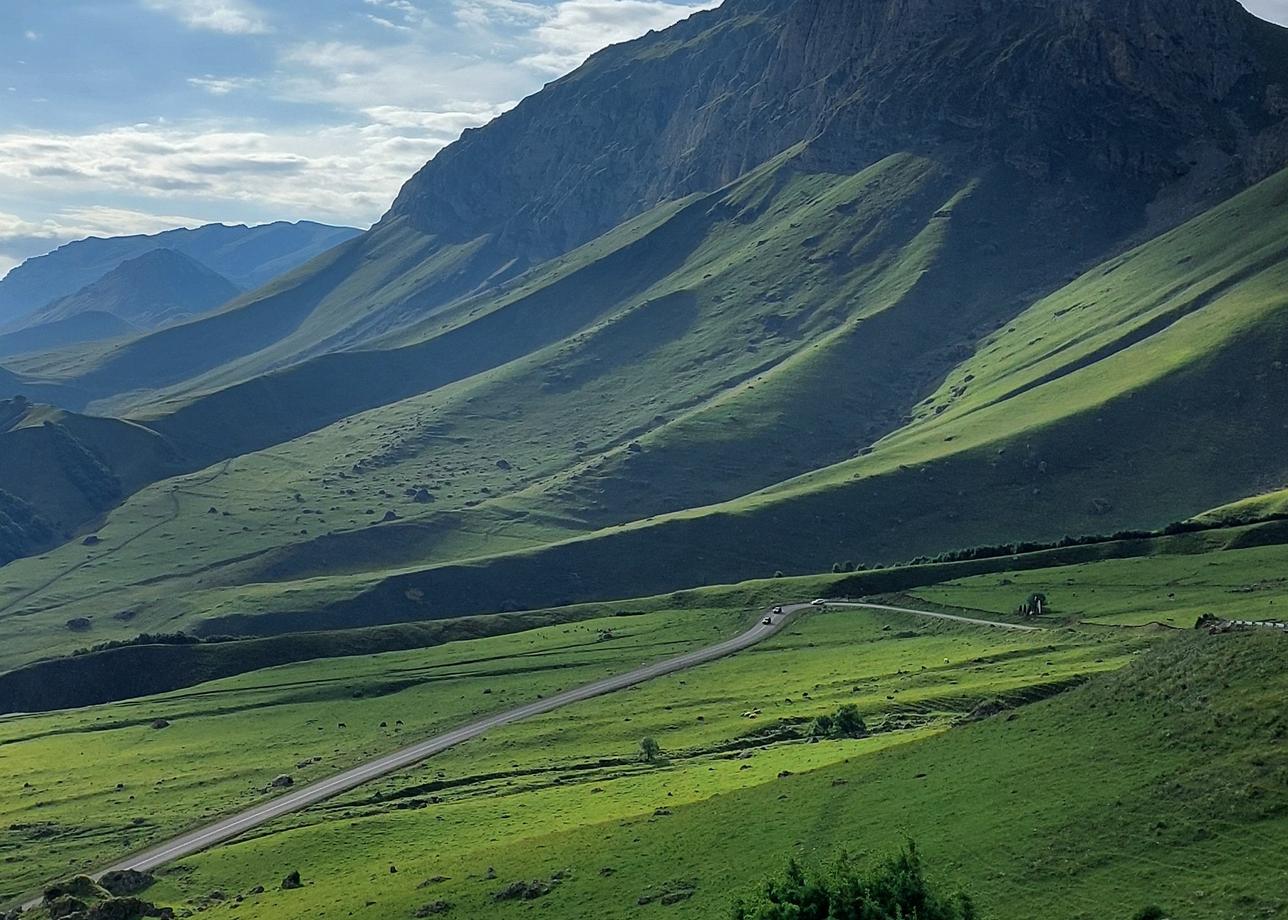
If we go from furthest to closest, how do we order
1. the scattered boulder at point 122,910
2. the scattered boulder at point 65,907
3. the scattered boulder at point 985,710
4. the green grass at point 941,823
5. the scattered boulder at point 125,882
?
the scattered boulder at point 125,882 < the scattered boulder at point 985,710 < the scattered boulder at point 65,907 < the scattered boulder at point 122,910 < the green grass at point 941,823

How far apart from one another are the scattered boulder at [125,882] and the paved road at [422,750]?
5.04m

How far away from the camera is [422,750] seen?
136375mm

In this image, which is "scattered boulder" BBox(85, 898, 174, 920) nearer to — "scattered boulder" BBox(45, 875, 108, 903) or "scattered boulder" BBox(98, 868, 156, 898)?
"scattered boulder" BBox(45, 875, 108, 903)

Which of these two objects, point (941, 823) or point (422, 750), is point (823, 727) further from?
point (422, 750)

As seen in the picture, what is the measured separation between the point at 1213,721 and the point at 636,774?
172 feet

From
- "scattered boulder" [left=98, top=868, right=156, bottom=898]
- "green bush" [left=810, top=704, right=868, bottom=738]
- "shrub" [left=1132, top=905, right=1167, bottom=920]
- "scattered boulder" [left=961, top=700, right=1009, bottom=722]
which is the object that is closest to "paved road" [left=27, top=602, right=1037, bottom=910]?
"scattered boulder" [left=98, top=868, right=156, bottom=898]

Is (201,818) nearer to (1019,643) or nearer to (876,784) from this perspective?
(876,784)

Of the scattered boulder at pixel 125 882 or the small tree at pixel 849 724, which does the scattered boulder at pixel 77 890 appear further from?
the small tree at pixel 849 724

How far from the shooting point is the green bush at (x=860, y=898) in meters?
52.0

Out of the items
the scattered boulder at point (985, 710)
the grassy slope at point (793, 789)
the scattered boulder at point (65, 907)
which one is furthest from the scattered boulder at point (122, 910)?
the scattered boulder at point (985, 710)

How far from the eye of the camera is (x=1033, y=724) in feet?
275

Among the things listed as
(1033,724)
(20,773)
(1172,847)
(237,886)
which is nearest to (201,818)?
(237,886)

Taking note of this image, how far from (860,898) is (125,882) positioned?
69.9 m

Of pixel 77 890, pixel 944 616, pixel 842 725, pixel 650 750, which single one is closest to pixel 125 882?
pixel 77 890
